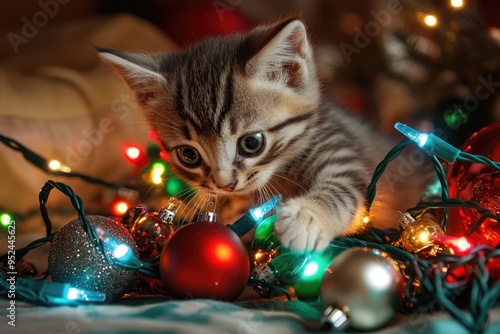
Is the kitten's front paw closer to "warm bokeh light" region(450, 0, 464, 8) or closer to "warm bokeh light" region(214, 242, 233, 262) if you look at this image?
"warm bokeh light" region(214, 242, 233, 262)

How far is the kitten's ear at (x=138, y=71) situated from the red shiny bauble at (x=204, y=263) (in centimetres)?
42

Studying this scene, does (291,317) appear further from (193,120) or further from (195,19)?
(195,19)

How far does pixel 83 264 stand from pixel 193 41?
761mm

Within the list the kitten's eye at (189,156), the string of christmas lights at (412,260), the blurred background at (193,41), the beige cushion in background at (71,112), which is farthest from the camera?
the beige cushion in background at (71,112)

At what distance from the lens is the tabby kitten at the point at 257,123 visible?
1.01 metres

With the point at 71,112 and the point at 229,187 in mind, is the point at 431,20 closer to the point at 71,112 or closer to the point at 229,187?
the point at 229,187

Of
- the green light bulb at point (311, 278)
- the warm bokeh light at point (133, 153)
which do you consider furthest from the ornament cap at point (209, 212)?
the warm bokeh light at point (133, 153)

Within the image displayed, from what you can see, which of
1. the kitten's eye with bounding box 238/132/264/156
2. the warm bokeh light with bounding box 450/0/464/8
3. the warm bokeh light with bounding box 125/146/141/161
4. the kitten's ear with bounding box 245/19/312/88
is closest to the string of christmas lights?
the kitten's eye with bounding box 238/132/264/156

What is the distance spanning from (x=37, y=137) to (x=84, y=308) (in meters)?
1.00

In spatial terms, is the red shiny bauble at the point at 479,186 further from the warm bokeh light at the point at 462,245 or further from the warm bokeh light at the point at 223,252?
the warm bokeh light at the point at 223,252

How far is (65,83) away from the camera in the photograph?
1.75 m

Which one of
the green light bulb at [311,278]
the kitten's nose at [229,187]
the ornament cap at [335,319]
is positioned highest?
the kitten's nose at [229,187]

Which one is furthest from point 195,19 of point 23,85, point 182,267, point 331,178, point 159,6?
point 182,267

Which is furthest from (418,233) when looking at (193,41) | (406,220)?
(193,41)
